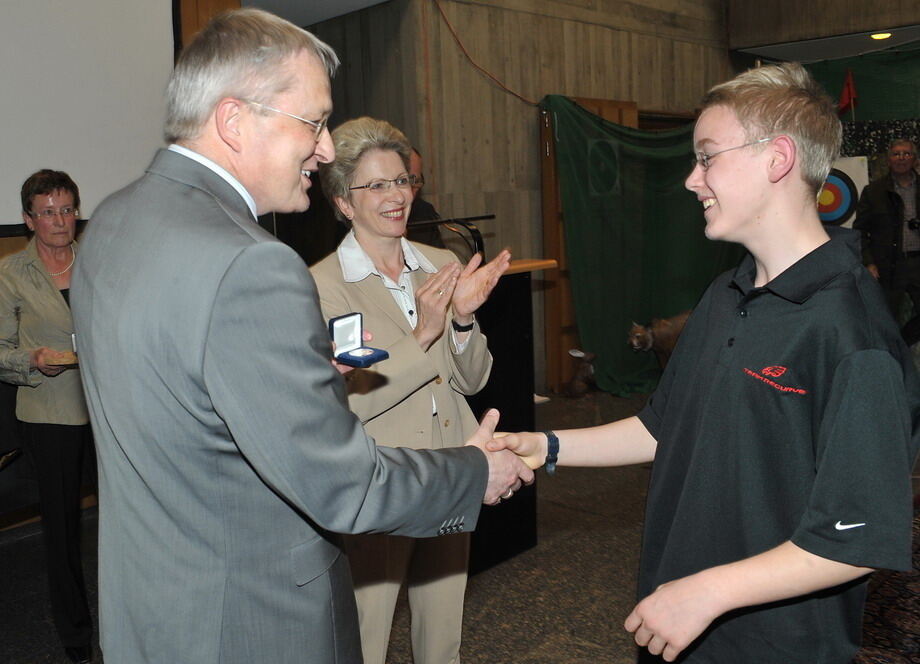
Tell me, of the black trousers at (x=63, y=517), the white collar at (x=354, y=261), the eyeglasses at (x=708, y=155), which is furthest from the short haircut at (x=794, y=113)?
the black trousers at (x=63, y=517)

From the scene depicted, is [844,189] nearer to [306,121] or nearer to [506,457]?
[506,457]

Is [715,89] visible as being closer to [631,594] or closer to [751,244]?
[751,244]

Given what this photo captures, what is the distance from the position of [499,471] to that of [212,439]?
60 centimetres

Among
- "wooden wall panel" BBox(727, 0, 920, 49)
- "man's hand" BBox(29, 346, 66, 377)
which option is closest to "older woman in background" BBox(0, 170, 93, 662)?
"man's hand" BBox(29, 346, 66, 377)

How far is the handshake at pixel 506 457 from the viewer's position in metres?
1.51

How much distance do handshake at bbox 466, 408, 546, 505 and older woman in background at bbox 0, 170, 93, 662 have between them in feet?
5.87

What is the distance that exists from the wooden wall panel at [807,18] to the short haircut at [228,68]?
24.8ft

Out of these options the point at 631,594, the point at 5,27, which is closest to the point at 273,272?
the point at 631,594

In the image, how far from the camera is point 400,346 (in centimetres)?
201

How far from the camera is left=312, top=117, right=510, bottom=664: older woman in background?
205 centimetres

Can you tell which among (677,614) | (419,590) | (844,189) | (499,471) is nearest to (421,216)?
(419,590)

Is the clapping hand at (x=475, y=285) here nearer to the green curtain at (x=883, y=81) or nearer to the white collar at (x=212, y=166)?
the white collar at (x=212, y=166)

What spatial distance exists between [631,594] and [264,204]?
2407mm

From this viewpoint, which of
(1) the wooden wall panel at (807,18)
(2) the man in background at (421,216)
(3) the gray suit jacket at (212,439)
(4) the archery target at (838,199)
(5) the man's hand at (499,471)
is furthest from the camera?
(4) the archery target at (838,199)
